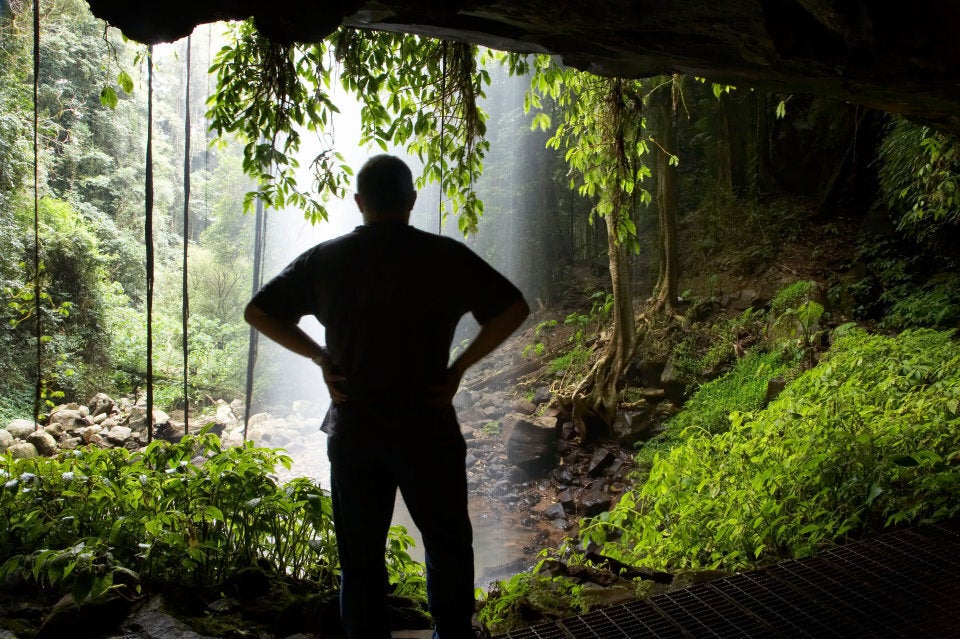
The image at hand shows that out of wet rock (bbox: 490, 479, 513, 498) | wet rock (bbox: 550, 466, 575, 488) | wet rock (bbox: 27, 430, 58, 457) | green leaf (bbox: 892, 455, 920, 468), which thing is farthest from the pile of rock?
green leaf (bbox: 892, 455, 920, 468)

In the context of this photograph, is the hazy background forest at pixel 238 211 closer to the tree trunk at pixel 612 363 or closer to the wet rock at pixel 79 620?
the tree trunk at pixel 612 363

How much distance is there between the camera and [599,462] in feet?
27.5

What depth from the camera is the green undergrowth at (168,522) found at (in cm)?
228

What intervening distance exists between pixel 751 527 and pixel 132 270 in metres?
17.2

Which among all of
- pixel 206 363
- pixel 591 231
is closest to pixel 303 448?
pixel 206 363

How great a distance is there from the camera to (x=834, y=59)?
87.5 inches

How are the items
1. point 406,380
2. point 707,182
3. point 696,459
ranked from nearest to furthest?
1. point 406,380
2. point 696,459
3. point 707,182

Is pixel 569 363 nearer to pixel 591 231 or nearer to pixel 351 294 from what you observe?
pixel 591 231

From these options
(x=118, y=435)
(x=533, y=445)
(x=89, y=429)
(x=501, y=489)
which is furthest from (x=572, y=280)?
(x=89, y=429)

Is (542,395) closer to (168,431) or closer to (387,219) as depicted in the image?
(168,431)

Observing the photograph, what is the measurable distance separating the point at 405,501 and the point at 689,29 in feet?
6.47

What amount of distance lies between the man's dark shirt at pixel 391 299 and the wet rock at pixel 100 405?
43.3 feet

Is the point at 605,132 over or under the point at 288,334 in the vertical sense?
over

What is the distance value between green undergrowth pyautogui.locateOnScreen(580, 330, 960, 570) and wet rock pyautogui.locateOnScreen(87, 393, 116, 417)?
40.6ft
